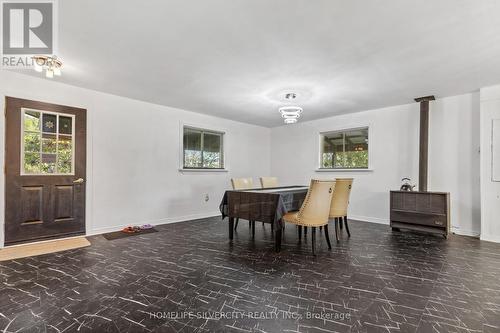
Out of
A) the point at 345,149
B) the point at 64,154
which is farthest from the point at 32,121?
the point at 345,149

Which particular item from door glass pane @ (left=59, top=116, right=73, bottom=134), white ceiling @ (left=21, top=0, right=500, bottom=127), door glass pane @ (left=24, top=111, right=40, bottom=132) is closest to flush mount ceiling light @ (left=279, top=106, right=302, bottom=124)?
white ceiling @ (left=21, top=0, right=500, bottom=127)

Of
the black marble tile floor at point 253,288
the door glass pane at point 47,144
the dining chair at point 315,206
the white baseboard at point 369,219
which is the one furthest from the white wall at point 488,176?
the door glass pane at point 47,144

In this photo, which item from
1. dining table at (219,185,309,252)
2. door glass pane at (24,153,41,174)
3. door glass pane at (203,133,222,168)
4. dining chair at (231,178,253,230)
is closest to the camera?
dining table at (219,185,309,252)

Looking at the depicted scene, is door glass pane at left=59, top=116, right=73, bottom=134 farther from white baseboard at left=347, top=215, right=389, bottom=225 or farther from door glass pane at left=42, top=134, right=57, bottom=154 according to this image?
white baseboard at left=347, top=215, right=389, bottom=225

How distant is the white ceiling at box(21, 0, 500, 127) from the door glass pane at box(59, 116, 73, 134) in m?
0.58

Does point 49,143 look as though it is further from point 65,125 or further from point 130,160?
point 130,160

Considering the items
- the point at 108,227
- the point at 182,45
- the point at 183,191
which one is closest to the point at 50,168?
the point at 108,227

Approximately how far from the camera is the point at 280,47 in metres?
2.62

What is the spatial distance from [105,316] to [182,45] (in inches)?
102

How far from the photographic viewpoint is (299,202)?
3738mm

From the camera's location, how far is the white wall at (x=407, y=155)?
163 inches

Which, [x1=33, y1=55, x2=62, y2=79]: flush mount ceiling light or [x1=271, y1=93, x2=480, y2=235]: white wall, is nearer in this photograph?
[x1=33, y1=55, x2=62, y2=79]: flush mount ceiling light

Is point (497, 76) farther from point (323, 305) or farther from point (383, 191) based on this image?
point (323, 305)

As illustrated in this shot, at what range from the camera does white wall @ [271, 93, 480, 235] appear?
4.14m
